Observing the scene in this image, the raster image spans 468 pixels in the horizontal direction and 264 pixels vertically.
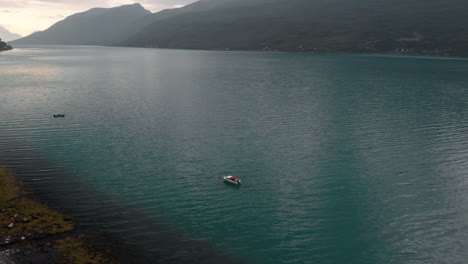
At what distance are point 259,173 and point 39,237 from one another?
110 ft

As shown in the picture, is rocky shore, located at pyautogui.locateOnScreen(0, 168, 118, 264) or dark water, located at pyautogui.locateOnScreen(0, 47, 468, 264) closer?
rocky shore, located at pyautogui.locateOnScreen(0, 168, 118, 264)

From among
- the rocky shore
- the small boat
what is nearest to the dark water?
the small boat

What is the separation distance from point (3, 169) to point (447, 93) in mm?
154032

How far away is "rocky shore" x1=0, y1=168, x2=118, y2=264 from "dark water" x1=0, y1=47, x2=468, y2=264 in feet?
12.0

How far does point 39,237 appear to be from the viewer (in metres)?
38.3

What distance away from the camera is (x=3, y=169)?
57.8 m

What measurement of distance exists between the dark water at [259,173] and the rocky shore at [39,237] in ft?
12.0

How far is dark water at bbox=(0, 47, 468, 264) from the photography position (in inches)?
1622

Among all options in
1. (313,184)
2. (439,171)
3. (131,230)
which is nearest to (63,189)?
(131,230)

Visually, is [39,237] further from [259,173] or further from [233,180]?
[259,173]

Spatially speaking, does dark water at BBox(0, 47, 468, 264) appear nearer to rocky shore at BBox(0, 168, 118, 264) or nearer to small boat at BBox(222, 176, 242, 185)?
small boat at BBox(222, 176, 242, 185)

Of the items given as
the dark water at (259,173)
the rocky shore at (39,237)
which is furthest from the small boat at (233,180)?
the rocky shore at (39,237)

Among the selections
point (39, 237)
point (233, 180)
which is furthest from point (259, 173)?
point (39, 237)

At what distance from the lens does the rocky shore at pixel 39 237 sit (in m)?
35.1
